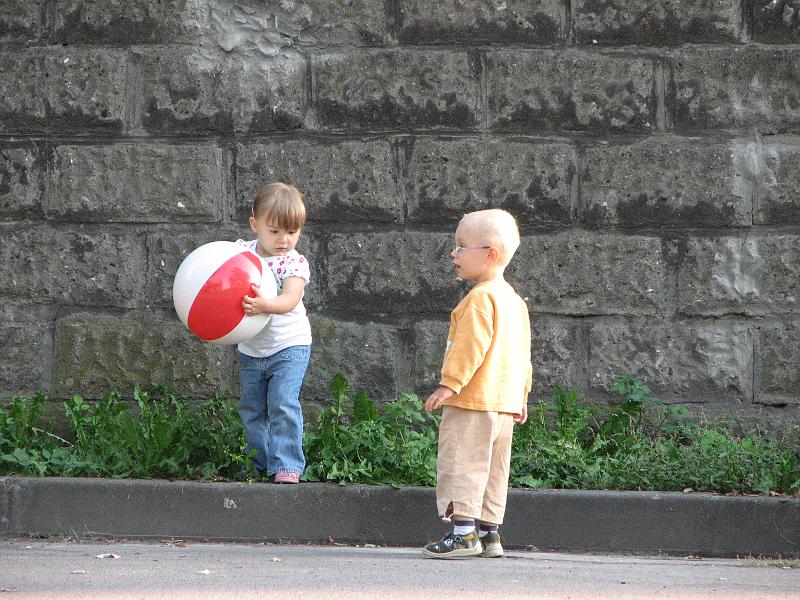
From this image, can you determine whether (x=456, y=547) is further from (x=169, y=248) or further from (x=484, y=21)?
(x=484, y=21)

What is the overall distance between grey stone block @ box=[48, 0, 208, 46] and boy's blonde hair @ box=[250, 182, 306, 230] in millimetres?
1315

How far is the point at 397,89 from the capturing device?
5.72 metres

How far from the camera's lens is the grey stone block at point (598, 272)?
571cm

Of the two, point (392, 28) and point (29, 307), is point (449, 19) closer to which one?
point (392, 28)

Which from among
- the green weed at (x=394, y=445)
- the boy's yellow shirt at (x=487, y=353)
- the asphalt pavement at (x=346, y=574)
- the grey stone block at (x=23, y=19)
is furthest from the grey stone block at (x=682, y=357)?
the grey stone block at (x=23, y=19)

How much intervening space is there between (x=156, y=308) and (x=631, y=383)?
8.32 feet

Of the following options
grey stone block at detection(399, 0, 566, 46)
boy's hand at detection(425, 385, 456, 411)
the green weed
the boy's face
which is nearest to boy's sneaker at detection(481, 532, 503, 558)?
the green weed

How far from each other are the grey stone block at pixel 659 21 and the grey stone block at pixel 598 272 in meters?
1.04

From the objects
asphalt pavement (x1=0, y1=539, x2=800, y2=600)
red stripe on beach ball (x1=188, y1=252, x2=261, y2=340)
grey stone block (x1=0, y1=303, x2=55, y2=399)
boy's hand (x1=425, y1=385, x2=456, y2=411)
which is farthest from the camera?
grey stone block (x1=0, y1=303, x2=55, y2=399)

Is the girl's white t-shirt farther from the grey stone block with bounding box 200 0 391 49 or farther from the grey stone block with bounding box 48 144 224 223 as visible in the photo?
the grey stone block with bounding box 200 0 391 49

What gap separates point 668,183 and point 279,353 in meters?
2.23

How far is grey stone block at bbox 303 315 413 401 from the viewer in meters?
5.77

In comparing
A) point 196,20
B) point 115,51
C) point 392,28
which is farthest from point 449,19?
point 115,51

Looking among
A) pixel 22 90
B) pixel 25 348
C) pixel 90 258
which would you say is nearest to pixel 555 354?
pixel 90 258
